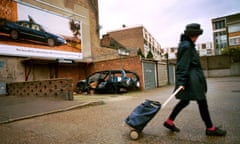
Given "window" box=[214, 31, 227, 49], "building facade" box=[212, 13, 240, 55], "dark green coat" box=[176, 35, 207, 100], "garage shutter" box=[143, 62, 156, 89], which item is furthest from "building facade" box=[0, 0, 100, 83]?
"window" box=[214, 31, 227, 49]

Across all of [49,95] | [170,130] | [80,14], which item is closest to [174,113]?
[170,130]

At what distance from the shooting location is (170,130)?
343 centimetres

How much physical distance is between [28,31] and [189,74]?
41.1ft

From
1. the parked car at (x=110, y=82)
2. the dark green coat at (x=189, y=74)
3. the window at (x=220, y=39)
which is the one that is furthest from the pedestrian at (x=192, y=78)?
the window at (x=220, y=39)

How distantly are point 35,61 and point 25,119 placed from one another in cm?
813

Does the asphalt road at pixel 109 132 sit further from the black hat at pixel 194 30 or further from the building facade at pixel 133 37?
the building facade at pixel 133 37

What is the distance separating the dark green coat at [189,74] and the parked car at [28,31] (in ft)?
39.0

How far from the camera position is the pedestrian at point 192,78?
117 inches

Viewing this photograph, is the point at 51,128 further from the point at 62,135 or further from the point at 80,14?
the point at 80,14

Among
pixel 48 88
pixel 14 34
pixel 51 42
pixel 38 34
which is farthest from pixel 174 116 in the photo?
pixel 51 42

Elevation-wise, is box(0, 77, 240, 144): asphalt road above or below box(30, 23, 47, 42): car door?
below

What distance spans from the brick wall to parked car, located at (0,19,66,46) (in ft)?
13.2

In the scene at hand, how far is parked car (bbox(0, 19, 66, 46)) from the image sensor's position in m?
11.6

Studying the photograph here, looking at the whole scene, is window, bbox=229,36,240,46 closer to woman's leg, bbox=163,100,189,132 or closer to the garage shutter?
the garage shutter
